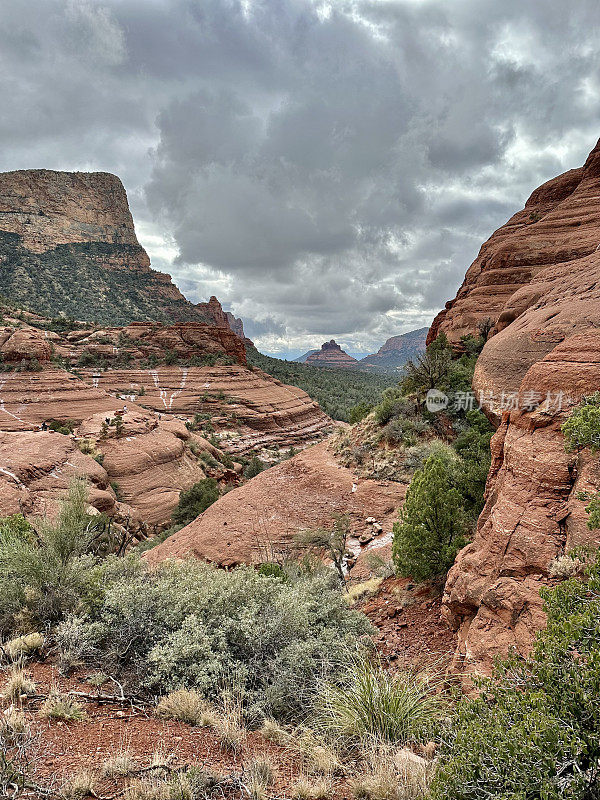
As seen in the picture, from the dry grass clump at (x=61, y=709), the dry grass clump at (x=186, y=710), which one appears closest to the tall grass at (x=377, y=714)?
the dry grass clump at (x=186, y=710)

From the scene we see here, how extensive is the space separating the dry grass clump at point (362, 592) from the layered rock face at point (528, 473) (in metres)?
2.89

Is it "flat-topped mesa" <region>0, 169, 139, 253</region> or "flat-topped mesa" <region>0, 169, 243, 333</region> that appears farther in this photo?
"flat-topped mesa" <region>0, 169, 139, 253</region>

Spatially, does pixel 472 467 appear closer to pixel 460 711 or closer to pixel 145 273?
pixel 460 711

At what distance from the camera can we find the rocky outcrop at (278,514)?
1407 cm

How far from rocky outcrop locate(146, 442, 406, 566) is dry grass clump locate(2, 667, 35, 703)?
8934 millimetres

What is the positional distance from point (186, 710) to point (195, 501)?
2039 centimetres

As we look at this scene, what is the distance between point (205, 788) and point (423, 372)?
20652mm

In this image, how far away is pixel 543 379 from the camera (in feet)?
18.6

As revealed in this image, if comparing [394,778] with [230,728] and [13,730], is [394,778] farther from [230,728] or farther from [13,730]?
[13,730]

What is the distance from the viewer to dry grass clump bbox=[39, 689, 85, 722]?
3.87m

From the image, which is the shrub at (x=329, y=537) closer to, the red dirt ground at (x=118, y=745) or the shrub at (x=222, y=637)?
the shrub at (x=222, y=637)

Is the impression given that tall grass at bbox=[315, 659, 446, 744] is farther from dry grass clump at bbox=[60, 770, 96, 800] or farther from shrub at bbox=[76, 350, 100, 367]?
shrub at bbox=[76, 350, 100, 367]
